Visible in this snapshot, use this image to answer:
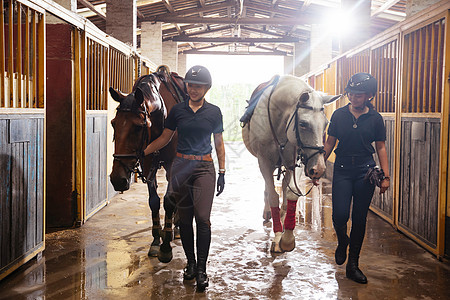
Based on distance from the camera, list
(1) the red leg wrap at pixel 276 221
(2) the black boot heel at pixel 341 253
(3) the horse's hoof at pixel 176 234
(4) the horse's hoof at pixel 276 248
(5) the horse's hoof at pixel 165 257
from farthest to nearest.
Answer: (3) the horse's hoof at pixel 176 234
(1) the red leg wrap at pixel 276 221
(4) the horse's hoof at pixel 276 248
(5) the horse's hoof at pixel 165 257
(2) the black boot heel at pixel 341 253

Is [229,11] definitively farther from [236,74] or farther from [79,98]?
[79,98]

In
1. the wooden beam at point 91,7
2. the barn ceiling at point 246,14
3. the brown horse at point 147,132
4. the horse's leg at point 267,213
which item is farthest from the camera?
the barn ceiling at point 246,14

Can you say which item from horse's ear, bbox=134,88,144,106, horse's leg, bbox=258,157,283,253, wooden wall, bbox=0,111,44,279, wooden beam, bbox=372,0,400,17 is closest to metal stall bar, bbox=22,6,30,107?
wooden wall, bbox=0,111,44,279

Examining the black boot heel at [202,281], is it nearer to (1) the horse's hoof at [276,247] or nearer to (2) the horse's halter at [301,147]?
(1) the horse's hoof at [276,247]

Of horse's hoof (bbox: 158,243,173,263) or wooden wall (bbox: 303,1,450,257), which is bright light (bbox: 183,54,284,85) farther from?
horse's hoof (bbox: 158,243,173,263)

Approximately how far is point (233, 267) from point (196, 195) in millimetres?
849

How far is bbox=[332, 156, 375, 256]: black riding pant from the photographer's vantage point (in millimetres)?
3398

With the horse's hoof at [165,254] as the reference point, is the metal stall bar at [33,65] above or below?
above

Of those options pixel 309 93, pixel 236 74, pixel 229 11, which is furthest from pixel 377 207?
pixel 236 74

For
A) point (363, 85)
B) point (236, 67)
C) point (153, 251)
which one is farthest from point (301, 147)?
point (236, 67)

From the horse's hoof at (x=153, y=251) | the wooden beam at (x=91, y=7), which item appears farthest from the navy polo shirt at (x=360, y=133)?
the wooden beam at (x=91, y=7)

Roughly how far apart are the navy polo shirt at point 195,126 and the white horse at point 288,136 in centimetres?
80

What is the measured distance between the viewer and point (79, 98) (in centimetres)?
512

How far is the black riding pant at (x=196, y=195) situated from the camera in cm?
326
